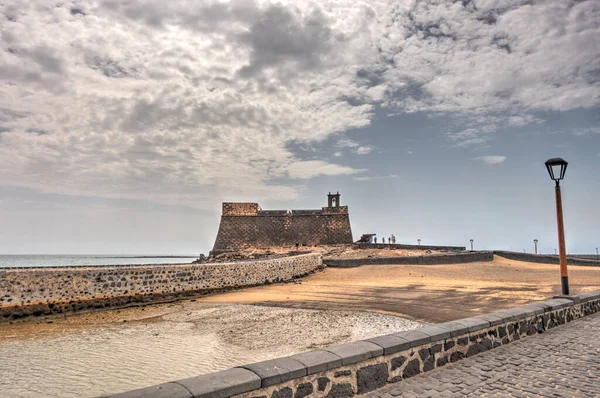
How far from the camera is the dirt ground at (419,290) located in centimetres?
1108

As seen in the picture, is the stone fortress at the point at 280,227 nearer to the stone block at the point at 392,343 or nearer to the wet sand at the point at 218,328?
the wet sand at the point at 218,328

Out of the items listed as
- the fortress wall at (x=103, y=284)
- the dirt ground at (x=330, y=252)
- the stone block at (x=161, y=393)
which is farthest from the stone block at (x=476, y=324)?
the dirt ground at (x=330, y=252)

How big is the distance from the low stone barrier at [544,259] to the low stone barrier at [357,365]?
2068 centimetres

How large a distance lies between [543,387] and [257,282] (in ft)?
53.4

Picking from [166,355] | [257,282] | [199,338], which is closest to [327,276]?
[257,282]

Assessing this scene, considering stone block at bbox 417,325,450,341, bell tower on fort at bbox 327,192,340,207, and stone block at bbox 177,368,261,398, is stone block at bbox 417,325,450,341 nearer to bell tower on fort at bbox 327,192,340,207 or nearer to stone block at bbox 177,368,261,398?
stone block at bbox 177,368,261,398

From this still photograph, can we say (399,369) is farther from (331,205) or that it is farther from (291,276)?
(331,205)

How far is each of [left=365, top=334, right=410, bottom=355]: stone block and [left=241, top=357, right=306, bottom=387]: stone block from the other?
114 cm

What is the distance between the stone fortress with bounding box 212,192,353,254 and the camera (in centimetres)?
4119

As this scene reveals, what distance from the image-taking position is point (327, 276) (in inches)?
859

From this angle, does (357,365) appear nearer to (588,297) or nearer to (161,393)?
(161,393)

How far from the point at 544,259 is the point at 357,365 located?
87.3ft

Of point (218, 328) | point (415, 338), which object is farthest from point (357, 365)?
point (218, 328)

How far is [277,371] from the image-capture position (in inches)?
130
